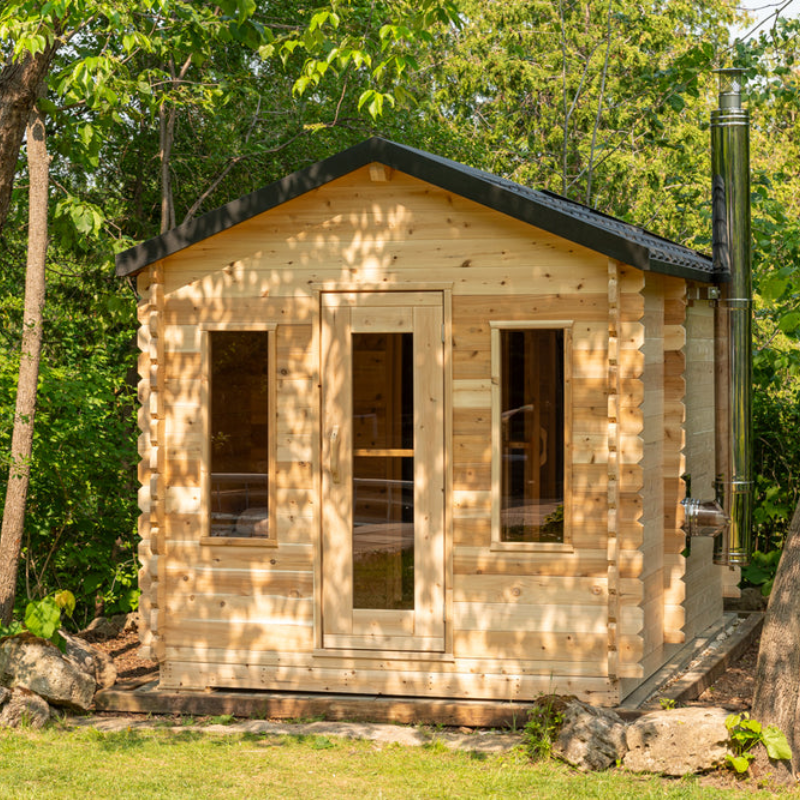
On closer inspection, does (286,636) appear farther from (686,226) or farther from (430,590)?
(686,226)

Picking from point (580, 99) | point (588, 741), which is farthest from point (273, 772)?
point (580, 99)

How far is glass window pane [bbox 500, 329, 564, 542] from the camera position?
779 centimetres

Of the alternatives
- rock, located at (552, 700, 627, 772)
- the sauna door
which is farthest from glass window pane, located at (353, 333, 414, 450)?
rock, located at (552, 700, 627, 772)

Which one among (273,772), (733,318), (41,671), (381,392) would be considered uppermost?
(733,318)

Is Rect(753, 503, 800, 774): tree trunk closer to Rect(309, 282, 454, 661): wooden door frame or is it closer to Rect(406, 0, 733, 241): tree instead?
Rect(309, 282, 454, 661): wooden door frame

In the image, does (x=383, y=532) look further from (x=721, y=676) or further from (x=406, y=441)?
(x=721, y=676)

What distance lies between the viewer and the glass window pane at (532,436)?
7785 millimetres

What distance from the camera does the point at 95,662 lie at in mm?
8594

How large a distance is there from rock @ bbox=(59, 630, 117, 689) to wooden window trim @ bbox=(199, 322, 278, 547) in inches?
47.3

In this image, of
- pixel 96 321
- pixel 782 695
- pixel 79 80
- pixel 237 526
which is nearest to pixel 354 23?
pixel 96 321

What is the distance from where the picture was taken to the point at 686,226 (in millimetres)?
23797

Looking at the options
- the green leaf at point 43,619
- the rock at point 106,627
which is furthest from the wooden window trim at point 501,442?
the rock at point 106,627

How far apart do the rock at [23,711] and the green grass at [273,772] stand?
93mm

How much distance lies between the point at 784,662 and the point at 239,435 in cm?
377
